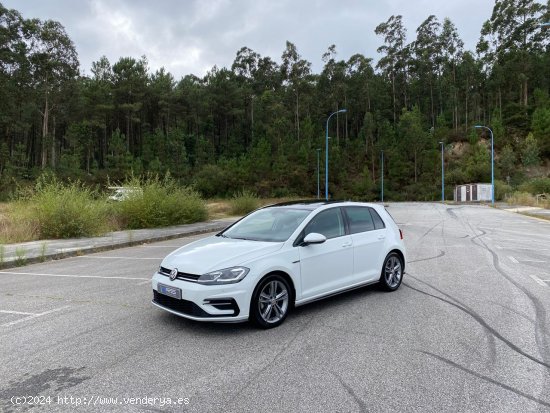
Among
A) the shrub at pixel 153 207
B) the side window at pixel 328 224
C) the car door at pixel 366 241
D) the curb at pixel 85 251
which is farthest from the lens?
the shrub at pixel 153 207

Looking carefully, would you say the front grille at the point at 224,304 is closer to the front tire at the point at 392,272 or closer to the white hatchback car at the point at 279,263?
the white hatchback car at the point at 279,263

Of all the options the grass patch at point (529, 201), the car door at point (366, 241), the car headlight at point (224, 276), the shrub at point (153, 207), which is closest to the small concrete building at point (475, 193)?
the grass patch at point (529, 201)

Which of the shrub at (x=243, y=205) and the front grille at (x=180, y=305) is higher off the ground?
the shrub at (x=243, y=205)

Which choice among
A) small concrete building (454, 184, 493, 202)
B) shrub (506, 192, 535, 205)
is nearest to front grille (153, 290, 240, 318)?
shrub (506, 192, 535, 205)

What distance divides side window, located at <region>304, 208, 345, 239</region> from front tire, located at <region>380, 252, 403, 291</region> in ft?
3.93

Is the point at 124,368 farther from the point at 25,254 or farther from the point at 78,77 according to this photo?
the point at 78,77

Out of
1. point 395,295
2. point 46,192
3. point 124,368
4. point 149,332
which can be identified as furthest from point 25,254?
point 395,295

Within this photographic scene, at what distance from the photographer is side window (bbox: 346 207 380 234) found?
6513 millimetres

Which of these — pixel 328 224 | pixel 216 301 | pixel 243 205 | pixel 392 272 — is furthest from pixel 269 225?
pixel 243 205

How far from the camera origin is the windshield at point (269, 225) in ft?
19.0

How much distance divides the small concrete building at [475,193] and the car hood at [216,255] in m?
55.8

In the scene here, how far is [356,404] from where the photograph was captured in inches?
132

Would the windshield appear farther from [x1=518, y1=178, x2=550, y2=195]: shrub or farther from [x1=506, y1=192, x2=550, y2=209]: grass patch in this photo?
[x1=518, y1=178, x2=550, y2=195]: shrub

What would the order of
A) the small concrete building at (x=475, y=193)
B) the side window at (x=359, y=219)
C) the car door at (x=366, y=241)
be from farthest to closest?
the small concrete building at (x=475, y=193) → the side window at (x=359, y=219) → the car door at (x=366, y=241)
